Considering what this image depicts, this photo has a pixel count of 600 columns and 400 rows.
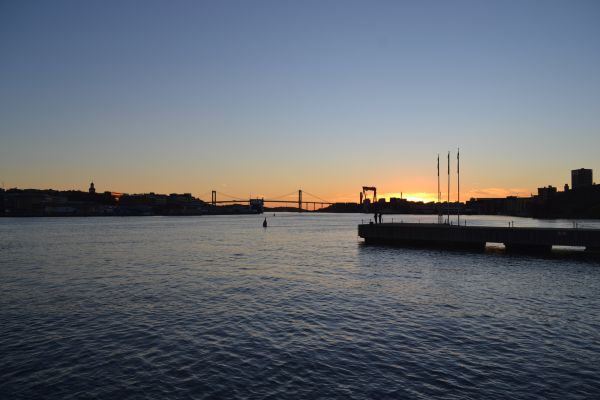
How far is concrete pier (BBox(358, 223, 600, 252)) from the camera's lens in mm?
50219

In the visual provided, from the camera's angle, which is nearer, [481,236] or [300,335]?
[300,335]

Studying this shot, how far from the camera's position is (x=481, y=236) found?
57188mm

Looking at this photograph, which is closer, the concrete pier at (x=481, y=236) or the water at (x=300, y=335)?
the water at (x=300, y=335)

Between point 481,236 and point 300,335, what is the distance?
45860mm

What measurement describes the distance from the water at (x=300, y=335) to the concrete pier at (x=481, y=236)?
15.8 meters

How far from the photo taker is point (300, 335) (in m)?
19.3

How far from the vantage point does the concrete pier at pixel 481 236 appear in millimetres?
50219

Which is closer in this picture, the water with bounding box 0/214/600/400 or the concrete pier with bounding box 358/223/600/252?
the water with bounding box 0/214/600/400

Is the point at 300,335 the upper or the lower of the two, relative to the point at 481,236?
lower

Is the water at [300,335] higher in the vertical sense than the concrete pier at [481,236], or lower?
lower

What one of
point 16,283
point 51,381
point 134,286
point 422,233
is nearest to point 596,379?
point 51,381

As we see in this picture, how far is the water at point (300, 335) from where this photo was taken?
13.6 m

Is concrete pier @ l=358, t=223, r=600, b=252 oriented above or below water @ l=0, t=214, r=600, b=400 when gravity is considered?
above

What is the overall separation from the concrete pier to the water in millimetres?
15824
